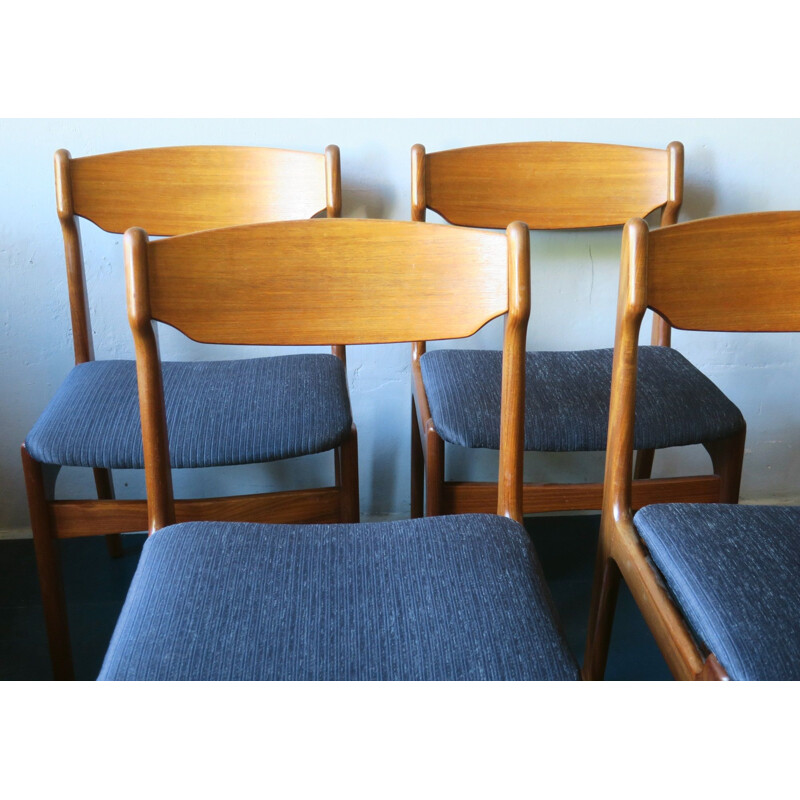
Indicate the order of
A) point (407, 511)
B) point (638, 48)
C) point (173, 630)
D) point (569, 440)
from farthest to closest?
point (407, 511) < point (638, 48) < point (569, 440) < point (173, 630)

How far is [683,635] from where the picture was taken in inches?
34.4

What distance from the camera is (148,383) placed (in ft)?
3.20

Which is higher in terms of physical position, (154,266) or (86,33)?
(86,33)

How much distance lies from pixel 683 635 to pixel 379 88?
1090 mm

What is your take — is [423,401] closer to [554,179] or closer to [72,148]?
[554,179]

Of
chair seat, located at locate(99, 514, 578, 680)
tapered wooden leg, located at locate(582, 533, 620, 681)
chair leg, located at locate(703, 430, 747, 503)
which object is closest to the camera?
chair seat, located at locate(99, 514, 578, 680)

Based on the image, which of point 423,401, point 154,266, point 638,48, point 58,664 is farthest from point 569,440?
point 58,664

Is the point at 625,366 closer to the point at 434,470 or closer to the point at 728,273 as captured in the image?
the point at 728,273

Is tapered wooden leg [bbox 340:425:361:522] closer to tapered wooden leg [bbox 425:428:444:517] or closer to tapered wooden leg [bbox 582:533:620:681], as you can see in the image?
tapered wooden leg [bbox 425:428:444:517]

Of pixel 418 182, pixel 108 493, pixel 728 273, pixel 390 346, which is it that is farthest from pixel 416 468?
pixel 728 273

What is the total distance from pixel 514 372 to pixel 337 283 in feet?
0.77

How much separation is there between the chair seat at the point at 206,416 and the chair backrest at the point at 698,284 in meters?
0.42

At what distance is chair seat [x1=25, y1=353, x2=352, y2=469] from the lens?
1.20 metres

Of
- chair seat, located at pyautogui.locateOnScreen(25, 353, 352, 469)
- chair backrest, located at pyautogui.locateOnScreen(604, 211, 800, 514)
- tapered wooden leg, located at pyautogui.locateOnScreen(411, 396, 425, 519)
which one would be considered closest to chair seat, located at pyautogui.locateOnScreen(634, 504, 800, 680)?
chair backrest, located at pyautogui.locateOnScreen(604, 211, 800, 514)
